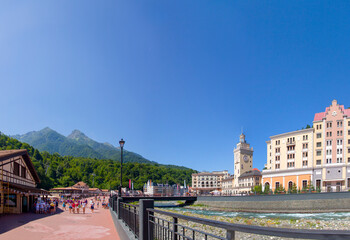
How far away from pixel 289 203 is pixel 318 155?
19.2m

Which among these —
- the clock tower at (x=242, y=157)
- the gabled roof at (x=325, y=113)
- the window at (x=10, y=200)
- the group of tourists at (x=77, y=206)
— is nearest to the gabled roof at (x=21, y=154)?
the window at (x=10, y=200)

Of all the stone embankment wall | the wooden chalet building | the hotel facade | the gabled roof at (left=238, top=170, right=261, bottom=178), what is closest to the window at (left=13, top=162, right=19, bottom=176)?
the wooden chalet building

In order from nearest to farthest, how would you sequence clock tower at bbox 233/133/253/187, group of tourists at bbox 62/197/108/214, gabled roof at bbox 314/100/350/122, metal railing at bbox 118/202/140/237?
metal railing at bbox 118/202/140/237, group of tourists at bbox 62/197/108/214, gabled roof at bbox 314/100/350/122, clock tower at bbox 233/133/253/187

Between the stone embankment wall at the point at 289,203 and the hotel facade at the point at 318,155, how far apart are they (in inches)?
400

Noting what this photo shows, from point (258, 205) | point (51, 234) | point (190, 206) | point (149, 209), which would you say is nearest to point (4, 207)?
point (51, 234)

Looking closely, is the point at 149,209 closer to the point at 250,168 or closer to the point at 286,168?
the point at 286,168

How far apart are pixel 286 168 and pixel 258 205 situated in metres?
19.5

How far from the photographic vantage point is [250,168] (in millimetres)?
104875

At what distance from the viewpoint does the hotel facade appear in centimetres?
5753

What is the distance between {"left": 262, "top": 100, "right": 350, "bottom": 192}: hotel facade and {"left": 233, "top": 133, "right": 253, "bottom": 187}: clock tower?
103 feet

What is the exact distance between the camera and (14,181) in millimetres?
24172

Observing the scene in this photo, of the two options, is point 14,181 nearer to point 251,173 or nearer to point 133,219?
point 133,219

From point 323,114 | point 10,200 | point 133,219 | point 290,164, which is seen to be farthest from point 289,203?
point 133,219

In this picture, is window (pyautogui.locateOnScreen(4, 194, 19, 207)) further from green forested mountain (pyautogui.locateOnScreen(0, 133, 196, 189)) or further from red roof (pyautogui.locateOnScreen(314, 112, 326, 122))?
green forested mountain (pyautogui.locateOnScreen(0, 133, 196, 189))
